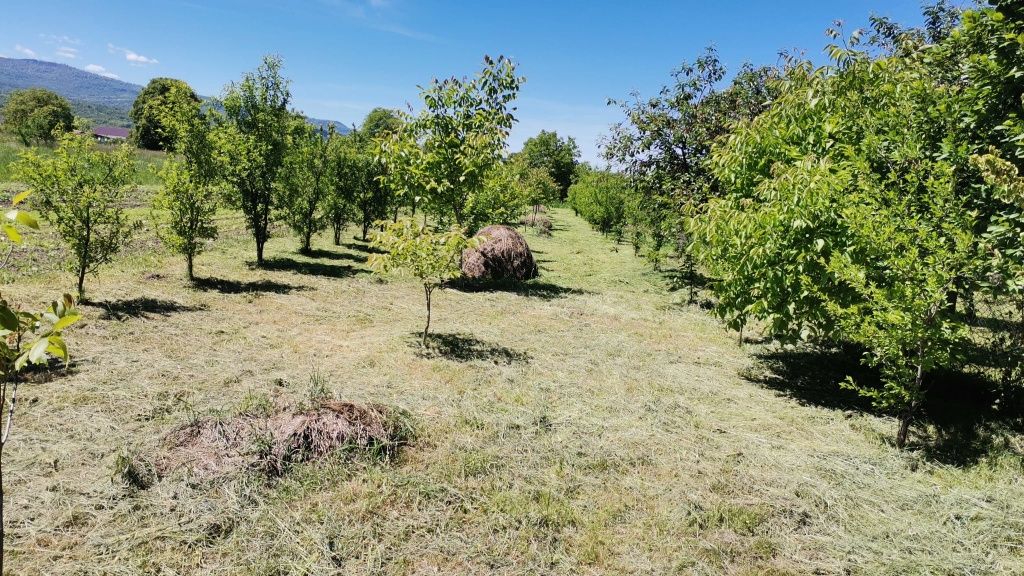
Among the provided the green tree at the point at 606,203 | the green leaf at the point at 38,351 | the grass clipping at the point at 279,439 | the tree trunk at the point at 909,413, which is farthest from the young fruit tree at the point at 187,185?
the green tree at the point at 606,203

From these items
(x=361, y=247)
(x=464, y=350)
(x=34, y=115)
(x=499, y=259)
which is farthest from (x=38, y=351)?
(x=34, y=115)

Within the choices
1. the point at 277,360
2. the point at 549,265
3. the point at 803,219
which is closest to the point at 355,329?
the point at 277,360

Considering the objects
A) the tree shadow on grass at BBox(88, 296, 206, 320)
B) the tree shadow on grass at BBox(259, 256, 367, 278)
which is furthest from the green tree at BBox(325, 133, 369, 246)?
the tree shadow on grass at BBox(88, 296, 206, 320)

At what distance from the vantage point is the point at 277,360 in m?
8.62

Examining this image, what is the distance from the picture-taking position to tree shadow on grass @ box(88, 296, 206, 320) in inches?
400

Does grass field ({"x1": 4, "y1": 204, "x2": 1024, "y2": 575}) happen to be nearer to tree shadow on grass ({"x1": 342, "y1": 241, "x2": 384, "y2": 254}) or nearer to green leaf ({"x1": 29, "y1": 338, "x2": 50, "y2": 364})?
green leaf ({"x1": 29, "y1": 338, "x2": 50, "y2": 364})

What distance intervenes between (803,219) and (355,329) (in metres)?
8.43

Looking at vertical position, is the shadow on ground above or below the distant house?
below

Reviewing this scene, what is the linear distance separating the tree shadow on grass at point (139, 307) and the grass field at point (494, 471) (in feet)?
0.22

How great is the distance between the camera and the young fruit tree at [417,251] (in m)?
9.27

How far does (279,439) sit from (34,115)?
64467 millimetres

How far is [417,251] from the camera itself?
9.29 metres

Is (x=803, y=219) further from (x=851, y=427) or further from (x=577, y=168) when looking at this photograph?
(x=577, y=168)

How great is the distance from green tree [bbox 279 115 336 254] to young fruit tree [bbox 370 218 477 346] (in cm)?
911
